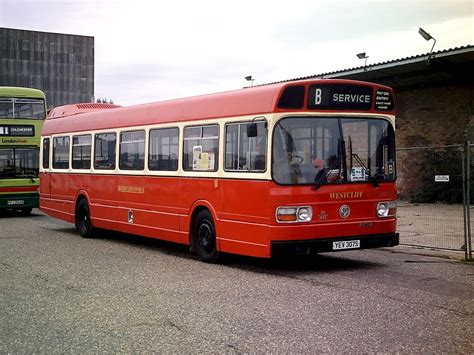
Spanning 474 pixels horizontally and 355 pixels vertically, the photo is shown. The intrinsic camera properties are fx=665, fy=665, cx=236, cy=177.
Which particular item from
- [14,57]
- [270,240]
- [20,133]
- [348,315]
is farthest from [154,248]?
[14,57]

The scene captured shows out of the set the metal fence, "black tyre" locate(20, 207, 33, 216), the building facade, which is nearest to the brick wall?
the metal fence

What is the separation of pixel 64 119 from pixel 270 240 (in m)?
9.74

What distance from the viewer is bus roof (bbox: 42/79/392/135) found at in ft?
32.4

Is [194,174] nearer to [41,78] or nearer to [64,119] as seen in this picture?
[64,119]

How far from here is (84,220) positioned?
16266 millimetres

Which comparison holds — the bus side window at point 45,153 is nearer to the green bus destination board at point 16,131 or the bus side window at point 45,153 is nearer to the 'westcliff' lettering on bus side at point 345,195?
the green bus destination board at point 16,131

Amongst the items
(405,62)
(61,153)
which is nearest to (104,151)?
(61,153)

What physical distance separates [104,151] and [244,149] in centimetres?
583

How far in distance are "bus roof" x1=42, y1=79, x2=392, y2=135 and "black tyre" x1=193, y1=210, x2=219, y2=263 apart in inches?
67.9

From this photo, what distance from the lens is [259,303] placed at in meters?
7.74

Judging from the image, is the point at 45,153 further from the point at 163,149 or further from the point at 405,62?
the point at 405,62

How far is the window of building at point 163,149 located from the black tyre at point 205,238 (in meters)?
1.26

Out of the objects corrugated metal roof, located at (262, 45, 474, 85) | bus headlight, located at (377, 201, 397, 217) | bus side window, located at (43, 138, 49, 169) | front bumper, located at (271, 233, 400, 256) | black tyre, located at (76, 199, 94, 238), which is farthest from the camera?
corrugated metal roof, located at (262, 45, 474, 85)

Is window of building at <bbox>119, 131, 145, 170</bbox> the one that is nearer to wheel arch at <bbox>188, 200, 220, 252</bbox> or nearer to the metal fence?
wheel arch at <bbox>188, 200, 220, 252</bbox>
